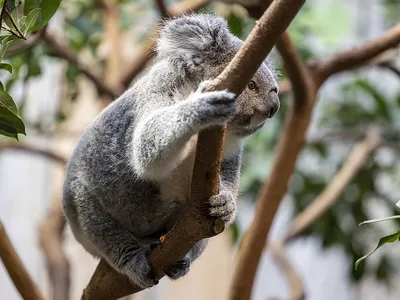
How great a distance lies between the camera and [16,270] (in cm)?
221

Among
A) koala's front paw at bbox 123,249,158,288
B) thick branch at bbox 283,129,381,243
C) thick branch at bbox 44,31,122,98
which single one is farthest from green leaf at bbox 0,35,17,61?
thick branch at bbox 283,129,381,243

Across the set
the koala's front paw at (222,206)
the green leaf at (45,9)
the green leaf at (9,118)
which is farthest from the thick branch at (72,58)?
the koala's front paw at (222,206)

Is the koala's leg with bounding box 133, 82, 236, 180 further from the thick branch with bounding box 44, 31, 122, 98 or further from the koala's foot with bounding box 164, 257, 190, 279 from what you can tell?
the thick branch with bounding box 44, 31, 122, 98

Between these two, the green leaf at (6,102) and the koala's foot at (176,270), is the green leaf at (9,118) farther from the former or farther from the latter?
the koala's foot at (176,270)

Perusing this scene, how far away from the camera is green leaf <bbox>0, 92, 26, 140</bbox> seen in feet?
5.48

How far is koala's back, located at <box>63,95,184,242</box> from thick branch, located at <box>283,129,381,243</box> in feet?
5.62

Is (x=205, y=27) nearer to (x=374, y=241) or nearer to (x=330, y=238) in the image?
(x=330, y=238)

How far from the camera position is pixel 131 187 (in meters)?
2.11

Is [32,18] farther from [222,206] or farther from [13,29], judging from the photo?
[222,206]

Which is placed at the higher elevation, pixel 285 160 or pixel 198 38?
pixel 198 38

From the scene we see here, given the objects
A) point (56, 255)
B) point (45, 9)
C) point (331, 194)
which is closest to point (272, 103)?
point (45, 9)

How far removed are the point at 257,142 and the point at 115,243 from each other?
263 cm

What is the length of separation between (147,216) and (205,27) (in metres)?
0.68

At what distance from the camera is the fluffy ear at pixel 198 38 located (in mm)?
1973
